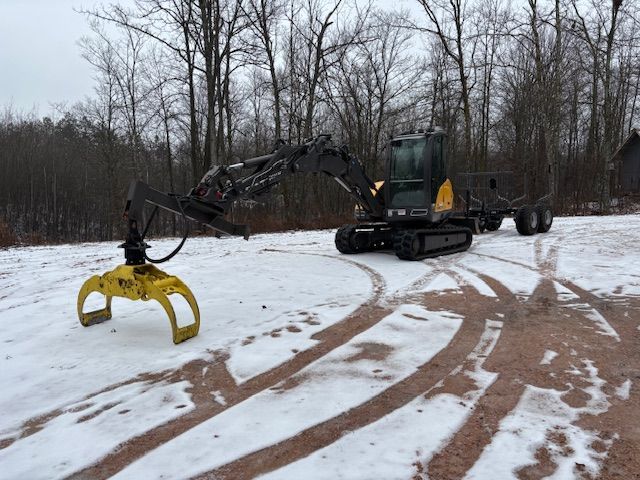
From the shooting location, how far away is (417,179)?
10.5 metres

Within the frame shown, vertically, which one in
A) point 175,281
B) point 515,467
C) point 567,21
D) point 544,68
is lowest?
point 515,467

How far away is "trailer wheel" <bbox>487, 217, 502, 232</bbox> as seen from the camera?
15688 millimetres

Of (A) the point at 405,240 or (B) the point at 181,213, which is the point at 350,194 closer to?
(A) the point at 405,240

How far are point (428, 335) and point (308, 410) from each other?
7.03 feet

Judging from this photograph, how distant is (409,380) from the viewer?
3.90 meters

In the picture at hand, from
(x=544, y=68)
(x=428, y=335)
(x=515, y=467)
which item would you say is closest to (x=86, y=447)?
(x=515, y=467)

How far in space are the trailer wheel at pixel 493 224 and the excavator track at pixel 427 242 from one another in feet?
15.2

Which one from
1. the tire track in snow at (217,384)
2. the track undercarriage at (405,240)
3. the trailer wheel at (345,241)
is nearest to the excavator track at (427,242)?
the track undercarriage at (405,240)

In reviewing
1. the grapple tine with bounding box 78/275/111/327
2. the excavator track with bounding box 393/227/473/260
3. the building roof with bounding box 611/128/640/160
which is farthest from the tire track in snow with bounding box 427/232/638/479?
the building roof with bounding box 611/128/640/160

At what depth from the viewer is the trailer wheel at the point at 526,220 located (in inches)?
561

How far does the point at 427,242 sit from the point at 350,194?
2126 mm

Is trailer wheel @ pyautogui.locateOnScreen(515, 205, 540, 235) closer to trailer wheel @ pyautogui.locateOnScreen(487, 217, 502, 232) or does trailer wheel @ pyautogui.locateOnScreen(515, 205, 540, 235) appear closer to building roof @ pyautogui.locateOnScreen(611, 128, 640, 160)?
trailer wheel @ pyautogui.locateOnScreen(487, 217, 502, 232)

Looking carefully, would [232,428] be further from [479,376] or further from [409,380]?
[479,376]

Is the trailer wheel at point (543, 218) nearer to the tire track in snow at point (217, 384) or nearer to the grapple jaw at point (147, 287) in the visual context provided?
the tire track in snow at point (217, 384)
